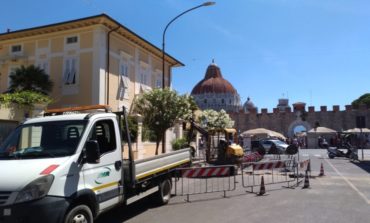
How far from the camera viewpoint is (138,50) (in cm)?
2730

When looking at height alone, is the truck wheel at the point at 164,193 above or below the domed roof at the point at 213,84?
below

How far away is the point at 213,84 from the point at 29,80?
9670 cm

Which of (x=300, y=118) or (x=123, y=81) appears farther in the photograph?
(x=300, y=118)

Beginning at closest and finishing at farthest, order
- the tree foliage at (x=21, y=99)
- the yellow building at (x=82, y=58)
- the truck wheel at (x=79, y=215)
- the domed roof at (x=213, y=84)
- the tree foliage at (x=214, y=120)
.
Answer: the truck wheel at (x=79, y=215)
the tree foliage at (x=21, y=99)
the yellow building at (x=82, y=58)
the tree foliage at (x=214, y=120)
the domed roof at (x=213, y=84)

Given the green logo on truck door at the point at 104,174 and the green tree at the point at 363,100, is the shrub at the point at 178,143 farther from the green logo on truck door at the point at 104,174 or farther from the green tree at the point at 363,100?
the green tree at the point at 363,100

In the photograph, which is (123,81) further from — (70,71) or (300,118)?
(300,118)

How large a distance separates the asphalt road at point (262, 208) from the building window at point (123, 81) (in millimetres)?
14423

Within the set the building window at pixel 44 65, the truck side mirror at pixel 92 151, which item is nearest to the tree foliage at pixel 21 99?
the building window at pixel 44 65

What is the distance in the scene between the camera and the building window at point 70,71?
76.3 ft

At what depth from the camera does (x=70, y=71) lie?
922 inches

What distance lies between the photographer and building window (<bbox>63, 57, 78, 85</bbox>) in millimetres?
23250

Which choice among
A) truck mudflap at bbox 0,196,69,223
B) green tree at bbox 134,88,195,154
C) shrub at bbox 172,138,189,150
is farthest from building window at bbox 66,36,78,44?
truck mudflap at bbox 0,196,69,223

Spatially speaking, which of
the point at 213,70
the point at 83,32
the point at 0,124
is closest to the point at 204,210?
the point at 0,124

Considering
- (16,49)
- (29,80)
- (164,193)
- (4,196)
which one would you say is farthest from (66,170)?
(16,49)
